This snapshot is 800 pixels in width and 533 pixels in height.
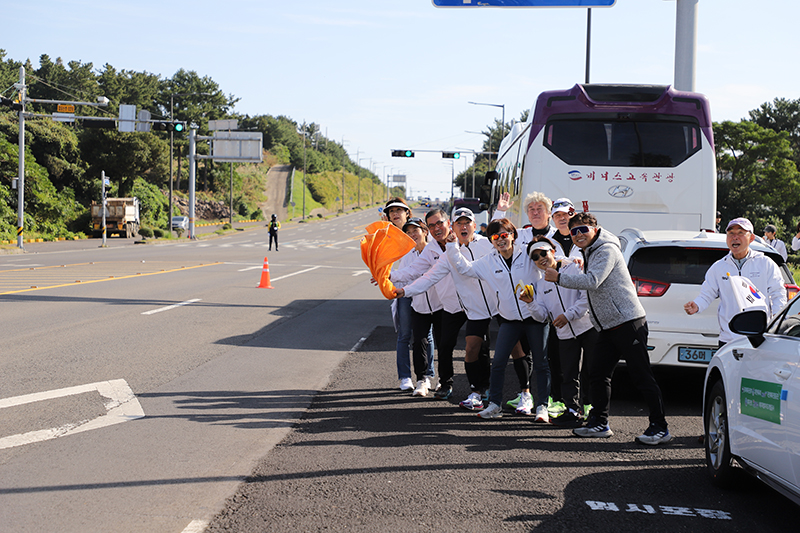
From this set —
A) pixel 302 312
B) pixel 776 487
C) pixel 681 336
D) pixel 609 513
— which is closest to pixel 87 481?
pixel 609 513

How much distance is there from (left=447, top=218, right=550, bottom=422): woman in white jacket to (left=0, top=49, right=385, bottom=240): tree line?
29.4m

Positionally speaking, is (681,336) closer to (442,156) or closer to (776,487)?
(776,487)

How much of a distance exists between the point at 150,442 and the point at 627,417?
163 inches

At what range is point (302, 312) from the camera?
14.9m

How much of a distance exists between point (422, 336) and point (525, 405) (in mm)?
1356

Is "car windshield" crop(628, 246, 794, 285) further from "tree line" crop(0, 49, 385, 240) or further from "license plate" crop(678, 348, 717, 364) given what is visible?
"tree line" crop(0, 49, 385, 240)

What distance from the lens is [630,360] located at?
600 centimetres

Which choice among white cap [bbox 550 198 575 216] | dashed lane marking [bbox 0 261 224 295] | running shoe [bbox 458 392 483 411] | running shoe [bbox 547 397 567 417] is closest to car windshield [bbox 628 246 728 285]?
white cap [bbox 550 198 575 216]

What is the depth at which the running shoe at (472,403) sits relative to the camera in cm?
708

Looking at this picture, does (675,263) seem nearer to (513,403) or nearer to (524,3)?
(513,403)

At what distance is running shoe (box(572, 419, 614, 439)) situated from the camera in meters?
6.16

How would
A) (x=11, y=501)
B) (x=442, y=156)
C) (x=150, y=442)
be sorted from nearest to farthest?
1. (x=11, y=501)
2. (x=150, y=442)
3. (x=442, y=156)

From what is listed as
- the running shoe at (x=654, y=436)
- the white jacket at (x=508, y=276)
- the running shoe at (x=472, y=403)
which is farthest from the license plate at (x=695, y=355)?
the running shoe at (x=472, y=403)

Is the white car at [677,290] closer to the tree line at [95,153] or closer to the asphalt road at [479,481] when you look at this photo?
the asphalt road at [479,481]
